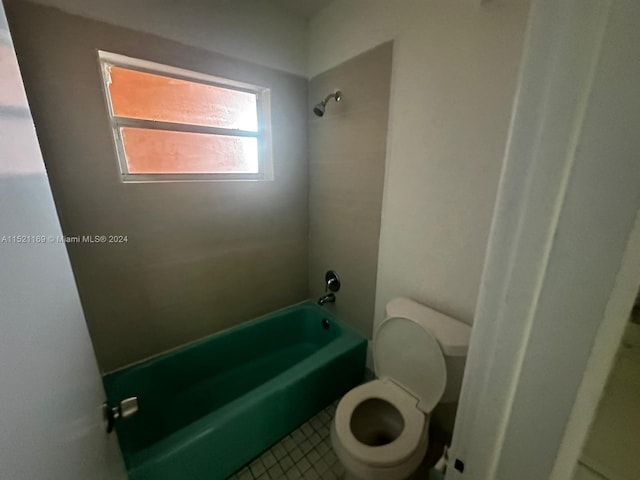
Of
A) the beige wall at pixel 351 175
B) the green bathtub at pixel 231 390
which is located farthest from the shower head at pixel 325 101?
the green bathtub at pixel 231 390

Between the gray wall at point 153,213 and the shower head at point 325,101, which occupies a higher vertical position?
the shower head at point 325,101

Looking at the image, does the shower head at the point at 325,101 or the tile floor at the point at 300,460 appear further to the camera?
the shower head at the point at 325,101

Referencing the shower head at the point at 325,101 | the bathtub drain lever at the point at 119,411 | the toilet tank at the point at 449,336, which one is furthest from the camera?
the shower head at the point at 325,101

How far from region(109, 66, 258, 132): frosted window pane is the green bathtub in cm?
151

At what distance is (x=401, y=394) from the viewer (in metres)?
1.24

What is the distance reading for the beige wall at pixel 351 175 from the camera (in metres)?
1.44

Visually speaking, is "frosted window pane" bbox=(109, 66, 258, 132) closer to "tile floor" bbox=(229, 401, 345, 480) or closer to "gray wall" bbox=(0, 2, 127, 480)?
"gray wall" bbox=(0, 2, 127, 480)

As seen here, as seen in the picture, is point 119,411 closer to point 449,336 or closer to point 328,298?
point 449,336

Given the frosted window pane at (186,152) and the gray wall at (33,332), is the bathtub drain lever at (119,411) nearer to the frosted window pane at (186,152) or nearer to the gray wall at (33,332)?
the gray wall at (33,332)

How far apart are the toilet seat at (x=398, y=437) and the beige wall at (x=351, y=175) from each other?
1.71 ft

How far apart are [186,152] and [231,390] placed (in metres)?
1.67

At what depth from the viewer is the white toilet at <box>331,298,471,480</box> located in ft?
3.27

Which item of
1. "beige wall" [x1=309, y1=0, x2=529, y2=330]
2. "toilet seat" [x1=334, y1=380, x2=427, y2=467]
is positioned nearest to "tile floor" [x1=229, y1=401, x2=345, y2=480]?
"toilet seat" [x1=334, y1=380, x2=427, y2=467]

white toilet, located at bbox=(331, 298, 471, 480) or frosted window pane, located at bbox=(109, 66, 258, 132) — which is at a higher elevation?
frosted window pane, located at bbox=(109, 66, 258, 132)
